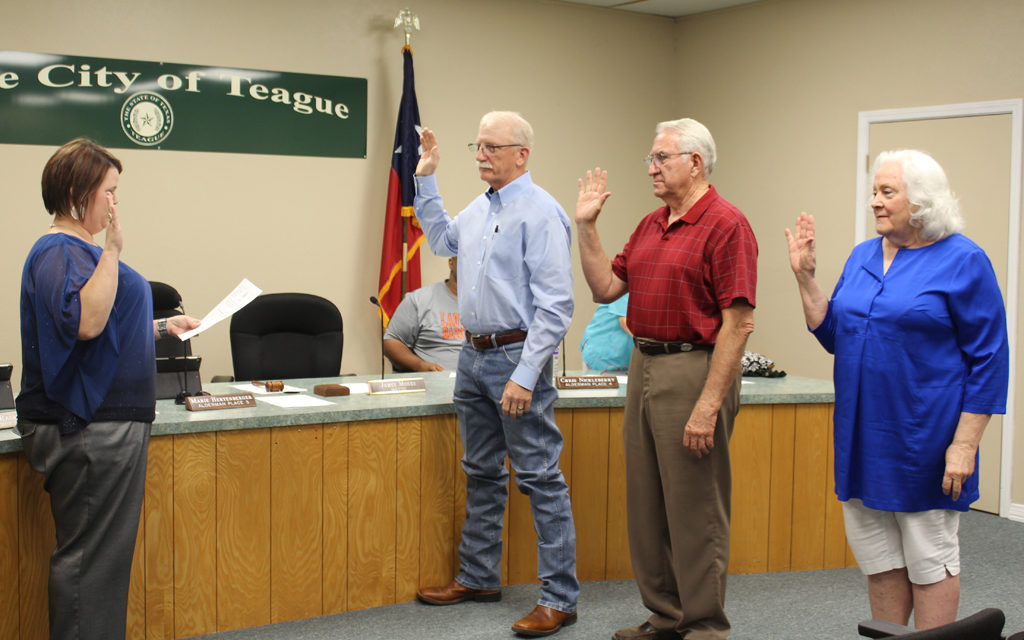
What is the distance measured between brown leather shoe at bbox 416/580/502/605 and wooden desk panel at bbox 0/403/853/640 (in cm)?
6

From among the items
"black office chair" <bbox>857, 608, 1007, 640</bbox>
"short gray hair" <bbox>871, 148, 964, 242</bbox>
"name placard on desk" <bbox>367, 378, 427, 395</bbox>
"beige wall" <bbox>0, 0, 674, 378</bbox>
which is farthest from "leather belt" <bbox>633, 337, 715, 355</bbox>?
"beige wall" <bbox>0, 0, 674, 378</bbox>

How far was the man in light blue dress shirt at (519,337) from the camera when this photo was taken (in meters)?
2.78

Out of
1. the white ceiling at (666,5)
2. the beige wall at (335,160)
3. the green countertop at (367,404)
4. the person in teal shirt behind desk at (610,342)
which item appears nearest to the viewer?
the green countertop at (367,404)

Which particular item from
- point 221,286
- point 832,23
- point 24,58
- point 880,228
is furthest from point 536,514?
point 832,23

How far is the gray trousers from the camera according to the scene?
219 cm

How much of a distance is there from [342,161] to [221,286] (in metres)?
0.94

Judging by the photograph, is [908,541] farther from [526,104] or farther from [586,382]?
[526,104]

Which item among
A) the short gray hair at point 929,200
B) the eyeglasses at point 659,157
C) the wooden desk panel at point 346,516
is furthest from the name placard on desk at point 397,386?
the short gray hair at point 929,200

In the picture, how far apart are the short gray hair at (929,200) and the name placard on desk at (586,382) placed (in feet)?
4.85

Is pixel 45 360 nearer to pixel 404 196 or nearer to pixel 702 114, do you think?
pixel 404 196

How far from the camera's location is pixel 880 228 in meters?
2.19

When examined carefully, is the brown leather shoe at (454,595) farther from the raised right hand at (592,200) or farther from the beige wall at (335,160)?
the beige wall at (335,160)

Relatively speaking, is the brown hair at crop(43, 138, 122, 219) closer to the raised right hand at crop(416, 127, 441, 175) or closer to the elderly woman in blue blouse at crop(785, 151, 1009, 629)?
the raised right hand at crop(416, 127, 441, 175)

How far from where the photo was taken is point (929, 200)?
2.12 meters
